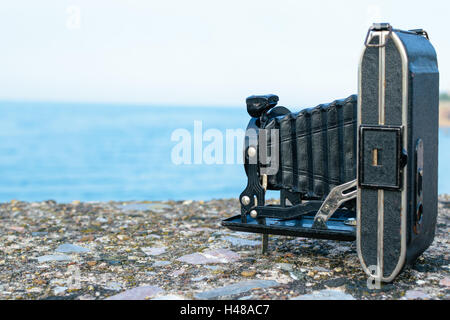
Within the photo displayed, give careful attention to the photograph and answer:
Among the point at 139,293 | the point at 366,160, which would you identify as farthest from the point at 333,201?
the point at 139,293

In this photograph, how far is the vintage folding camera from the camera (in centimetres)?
346

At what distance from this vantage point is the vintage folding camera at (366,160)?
3463 mm

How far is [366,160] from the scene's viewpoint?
140 inches

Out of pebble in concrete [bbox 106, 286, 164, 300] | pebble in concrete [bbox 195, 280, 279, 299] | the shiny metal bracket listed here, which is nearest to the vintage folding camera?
the shiny metal bracket

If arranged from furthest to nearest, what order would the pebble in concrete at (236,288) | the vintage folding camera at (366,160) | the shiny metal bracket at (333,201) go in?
the shiny metal bracket at (333,201) < the pebble in concrete at (236,288) < the vintage folding camera at (366,160)

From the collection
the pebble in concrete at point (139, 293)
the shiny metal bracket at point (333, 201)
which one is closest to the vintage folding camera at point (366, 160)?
the shiny metal bracket at point (333, 201)

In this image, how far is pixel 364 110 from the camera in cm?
354

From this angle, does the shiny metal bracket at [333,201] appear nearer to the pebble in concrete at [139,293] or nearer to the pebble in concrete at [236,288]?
the pebble in concrete at [236,288]

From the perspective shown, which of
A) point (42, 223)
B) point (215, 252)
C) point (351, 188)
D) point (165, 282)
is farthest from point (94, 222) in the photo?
point (351, 188)

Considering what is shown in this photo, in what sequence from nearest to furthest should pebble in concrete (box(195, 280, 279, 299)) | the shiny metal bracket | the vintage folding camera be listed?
the vintage folding camera → pebble in concrete (box(195, 280, 279, 299)) → the shiny metal bracket

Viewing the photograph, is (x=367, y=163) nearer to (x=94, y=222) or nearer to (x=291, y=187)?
(x=291, y=187)

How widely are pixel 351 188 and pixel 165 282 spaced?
1.35 metres

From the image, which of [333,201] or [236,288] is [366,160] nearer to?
[333,201]

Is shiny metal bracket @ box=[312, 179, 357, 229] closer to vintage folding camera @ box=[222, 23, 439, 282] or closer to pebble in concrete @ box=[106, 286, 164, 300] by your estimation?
vintage folding camera @ box=[222, 23, 439, 282]
